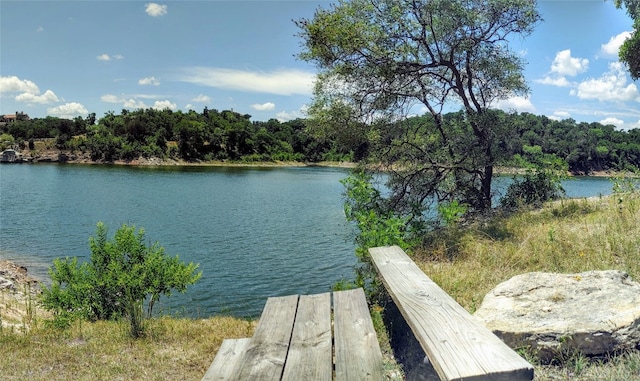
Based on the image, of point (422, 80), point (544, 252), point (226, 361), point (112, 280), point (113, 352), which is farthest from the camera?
point (422, 80)

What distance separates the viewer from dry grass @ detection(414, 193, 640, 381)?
3.45m

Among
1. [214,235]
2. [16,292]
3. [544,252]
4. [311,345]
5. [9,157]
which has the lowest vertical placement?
[16,292]

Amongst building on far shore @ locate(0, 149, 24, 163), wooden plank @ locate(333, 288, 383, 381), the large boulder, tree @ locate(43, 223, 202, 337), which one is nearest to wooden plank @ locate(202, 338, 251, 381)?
wooden plank @ locate(333, 288, 383, 381)

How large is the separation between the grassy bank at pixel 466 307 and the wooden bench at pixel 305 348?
125 centimetres

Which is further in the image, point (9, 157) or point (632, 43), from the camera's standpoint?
point (9, 157)

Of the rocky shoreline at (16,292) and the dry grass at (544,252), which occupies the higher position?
the dry grass at (544,252)

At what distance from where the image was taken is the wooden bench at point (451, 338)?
76.8 inches

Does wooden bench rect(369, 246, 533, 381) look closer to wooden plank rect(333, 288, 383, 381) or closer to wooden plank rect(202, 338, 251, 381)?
wooden plank rect(333, 288, 383, 381)

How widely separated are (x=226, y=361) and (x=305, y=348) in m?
0.48

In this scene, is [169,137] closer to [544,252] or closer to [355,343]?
[544,252]

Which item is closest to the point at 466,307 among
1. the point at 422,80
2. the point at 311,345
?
the point at 311,345

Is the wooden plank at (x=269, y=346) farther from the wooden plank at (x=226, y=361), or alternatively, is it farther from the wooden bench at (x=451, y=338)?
the wooden bench at (x=451, y=338)

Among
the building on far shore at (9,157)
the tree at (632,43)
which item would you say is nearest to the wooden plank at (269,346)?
the tree at (632,43)

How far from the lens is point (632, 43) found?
45.3 ft
